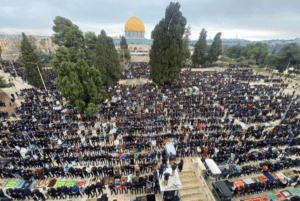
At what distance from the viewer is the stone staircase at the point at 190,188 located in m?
8.27

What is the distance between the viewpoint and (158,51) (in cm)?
2433

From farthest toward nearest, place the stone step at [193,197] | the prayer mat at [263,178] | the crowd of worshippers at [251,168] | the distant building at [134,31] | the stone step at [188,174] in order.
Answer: the distant building at [134,31] → the prayer mat at [263,178] → the crowd of worshippers at [251,168] → the stone step at [188,174] → the stone step at [193,197]

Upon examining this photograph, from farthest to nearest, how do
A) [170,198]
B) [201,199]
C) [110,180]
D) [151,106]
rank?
[151,106], [110,180], [201,199], [170,198]

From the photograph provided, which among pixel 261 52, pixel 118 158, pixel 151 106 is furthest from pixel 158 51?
pixel 261 52

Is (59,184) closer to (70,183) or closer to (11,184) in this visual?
(70,183)

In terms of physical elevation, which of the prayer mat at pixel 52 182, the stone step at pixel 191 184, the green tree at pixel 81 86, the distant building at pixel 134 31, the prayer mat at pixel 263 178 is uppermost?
the distant building at pixel 134 31

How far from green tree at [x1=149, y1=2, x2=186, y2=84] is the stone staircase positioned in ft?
58.2

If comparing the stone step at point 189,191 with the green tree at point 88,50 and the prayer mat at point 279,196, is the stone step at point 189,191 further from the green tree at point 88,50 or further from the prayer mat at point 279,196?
the green tree at point 88,50

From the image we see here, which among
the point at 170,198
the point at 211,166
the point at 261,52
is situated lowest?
the point at 170,198

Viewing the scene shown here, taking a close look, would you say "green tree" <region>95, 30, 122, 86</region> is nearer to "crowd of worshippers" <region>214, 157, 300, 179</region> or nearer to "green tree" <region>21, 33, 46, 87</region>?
"green tree" <region>21, 33, 46, 87</region>

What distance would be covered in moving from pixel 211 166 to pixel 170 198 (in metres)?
3.13

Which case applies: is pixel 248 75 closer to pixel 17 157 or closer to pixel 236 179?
pixel 236 179

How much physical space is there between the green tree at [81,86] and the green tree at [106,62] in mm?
4753

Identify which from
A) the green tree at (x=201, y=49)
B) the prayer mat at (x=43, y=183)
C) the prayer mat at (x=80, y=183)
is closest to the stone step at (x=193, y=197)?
the prayer mat at (x=80, y=183)
